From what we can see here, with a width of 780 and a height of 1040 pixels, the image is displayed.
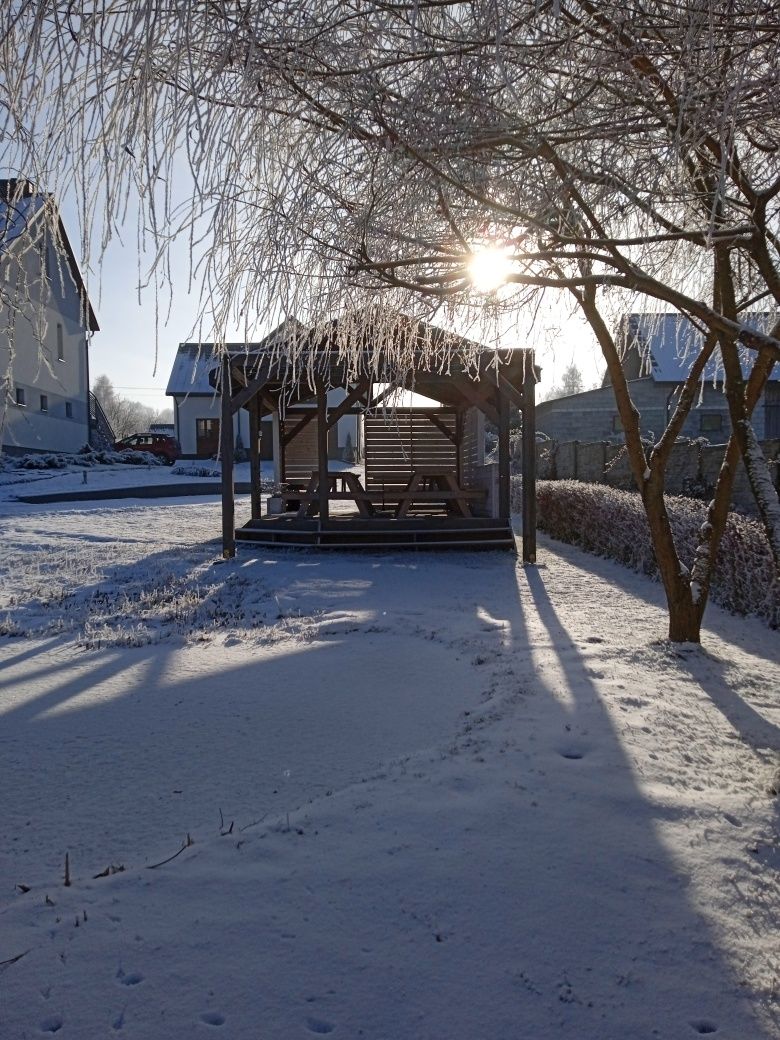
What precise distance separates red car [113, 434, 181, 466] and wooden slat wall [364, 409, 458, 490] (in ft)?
64.2

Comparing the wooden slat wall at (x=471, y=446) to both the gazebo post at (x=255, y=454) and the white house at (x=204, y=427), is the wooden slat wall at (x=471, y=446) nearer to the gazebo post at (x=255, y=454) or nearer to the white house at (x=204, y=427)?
the gazebo post at (x=255, y=454)

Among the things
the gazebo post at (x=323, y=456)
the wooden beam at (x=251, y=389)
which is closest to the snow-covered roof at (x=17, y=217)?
the wooden beam at (x=251, y=389)

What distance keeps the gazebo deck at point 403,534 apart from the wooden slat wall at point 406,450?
9.58 feet

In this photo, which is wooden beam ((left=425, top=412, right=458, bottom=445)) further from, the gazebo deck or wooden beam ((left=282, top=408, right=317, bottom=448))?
the gazebo deck

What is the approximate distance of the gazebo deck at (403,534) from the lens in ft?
35.3

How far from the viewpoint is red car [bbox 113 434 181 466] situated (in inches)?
1268

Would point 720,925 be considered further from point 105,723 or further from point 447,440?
point 447,440

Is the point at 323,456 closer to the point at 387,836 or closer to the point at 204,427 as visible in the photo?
the point at 387,836

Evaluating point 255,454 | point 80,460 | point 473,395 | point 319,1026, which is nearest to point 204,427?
point 80,460

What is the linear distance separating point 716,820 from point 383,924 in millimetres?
1386

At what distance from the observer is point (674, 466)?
13.4 metres

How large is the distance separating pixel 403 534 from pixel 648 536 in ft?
12.1

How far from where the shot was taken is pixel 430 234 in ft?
8.82

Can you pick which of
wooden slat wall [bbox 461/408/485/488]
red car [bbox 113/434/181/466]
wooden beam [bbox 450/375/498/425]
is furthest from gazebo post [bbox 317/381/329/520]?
red car [bbox 113/434/181/466]
